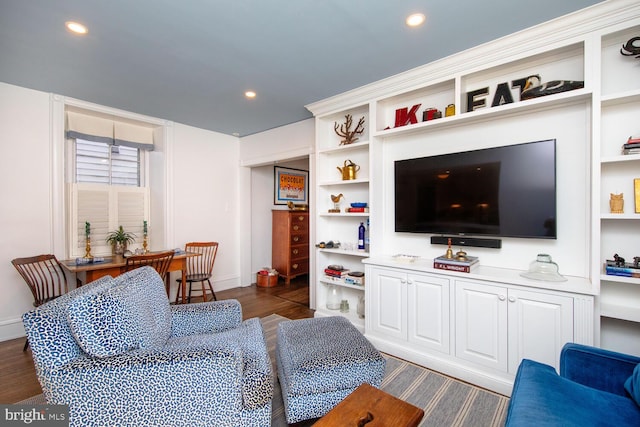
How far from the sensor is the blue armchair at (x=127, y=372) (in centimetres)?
121

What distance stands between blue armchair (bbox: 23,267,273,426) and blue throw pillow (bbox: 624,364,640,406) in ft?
5.13

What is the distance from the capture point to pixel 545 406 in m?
1.14

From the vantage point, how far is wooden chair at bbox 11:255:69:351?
274 centimetres

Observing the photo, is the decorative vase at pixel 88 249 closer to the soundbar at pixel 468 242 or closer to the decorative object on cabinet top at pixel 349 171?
the decorative object on cabinet top at pixel 349 171

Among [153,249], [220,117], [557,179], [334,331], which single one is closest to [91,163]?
[153,249]

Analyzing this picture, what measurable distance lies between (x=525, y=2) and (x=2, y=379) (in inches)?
177

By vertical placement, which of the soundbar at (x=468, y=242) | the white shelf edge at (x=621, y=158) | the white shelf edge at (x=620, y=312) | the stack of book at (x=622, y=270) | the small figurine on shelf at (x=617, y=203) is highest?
the white shelf edge at (x=621, y=158)

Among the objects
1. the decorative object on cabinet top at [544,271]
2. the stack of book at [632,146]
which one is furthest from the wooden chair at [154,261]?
the stack of book at [632,146]

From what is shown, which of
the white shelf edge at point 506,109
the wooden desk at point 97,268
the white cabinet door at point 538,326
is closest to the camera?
the white cabinet door at point 538,326

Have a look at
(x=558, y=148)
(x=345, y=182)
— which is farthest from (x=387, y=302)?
(x=558, y=148)

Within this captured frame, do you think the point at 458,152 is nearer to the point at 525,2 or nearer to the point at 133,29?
the point at 525,2

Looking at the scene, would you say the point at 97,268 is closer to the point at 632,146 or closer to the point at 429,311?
the point at 429,311

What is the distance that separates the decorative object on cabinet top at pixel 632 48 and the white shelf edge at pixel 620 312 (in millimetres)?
1636

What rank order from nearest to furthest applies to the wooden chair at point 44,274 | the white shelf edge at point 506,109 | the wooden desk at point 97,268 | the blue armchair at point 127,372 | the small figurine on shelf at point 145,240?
the blue armchair at point 127,372, the white shelf edge at point 506,109, the wooden chair at point 44,274, the wooden desk at point 97,268, the small figurine on shelf at point 145,240
